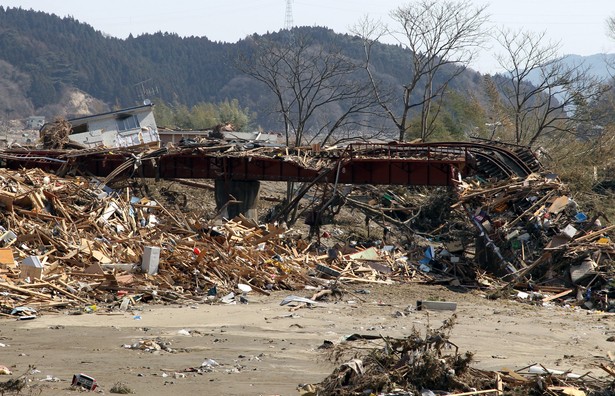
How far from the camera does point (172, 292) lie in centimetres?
1675

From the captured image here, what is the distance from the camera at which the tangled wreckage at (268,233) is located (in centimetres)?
1720

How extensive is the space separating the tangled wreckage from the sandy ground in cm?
105

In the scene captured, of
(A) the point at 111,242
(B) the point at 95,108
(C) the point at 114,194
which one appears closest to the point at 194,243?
(A) the point at 111,242

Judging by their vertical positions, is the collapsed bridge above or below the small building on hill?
below

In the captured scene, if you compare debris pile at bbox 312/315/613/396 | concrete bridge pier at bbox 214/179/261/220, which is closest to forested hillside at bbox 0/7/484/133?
concrete bridge pier at bbox 214/179/261/220

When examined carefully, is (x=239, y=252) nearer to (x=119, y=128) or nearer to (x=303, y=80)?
(x=119, y=128)

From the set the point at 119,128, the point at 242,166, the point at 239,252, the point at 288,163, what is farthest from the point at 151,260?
the point at 119,128

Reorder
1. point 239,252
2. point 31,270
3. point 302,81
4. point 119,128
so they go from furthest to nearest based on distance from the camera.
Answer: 1. point 302,81
2. point 119,128
3. point 239,252
4. point 31,270

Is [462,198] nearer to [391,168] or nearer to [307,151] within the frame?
[391,168]

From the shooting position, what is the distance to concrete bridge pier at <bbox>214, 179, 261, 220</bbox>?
2680 centimetres

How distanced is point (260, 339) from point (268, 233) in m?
7.79

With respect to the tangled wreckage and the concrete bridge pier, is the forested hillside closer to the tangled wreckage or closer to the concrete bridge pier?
the concrete bridge pier

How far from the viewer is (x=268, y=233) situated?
20.6 meters

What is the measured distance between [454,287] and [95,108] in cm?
12014
